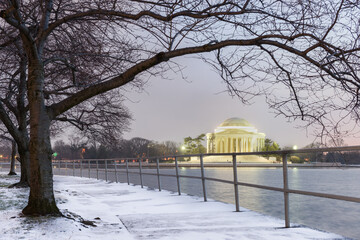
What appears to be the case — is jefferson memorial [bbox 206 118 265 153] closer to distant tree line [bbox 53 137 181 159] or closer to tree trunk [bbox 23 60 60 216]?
distant tree line [bbox 53 137 181 159]

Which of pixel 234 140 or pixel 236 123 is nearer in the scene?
pixel 234 140

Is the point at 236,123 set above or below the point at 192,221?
above

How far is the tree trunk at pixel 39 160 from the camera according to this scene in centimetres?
768

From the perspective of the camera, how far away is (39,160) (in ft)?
25.5

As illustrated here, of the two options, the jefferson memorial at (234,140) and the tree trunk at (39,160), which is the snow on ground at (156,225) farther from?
the jefferson memorial at (234,140)

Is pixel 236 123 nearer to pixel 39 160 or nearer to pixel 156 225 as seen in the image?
pixel 39 160

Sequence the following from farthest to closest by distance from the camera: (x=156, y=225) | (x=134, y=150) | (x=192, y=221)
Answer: (x=134, y=150), (x=192, y=221), (x=156, y=225)

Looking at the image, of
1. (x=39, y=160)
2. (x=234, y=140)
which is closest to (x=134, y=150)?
(x=234, y=140)

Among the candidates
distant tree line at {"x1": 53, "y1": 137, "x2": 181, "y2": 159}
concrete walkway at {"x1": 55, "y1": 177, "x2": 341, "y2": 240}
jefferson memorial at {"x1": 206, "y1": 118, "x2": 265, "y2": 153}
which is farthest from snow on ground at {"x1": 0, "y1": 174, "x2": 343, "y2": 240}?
jefferson memorial at {"x1": 206, "y1": 118, "x2": 265, "y2": 153}

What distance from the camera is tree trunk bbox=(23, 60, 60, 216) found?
7.68 metres

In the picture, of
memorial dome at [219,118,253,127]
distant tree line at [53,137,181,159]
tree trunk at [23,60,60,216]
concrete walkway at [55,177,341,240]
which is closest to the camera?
concrete walkway at [55,177,341,240]

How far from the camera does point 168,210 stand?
29.3 ft

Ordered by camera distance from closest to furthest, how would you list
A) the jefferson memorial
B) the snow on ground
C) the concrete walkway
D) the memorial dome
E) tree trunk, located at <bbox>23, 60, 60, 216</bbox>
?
the snow on ground, the concrete walkway, tree trunk, located at <bbox>23, 60, 60, 216</bbox>, the jefferson memorial, the memorial dome

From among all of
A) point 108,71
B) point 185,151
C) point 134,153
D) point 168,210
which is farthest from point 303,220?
point 185,151
